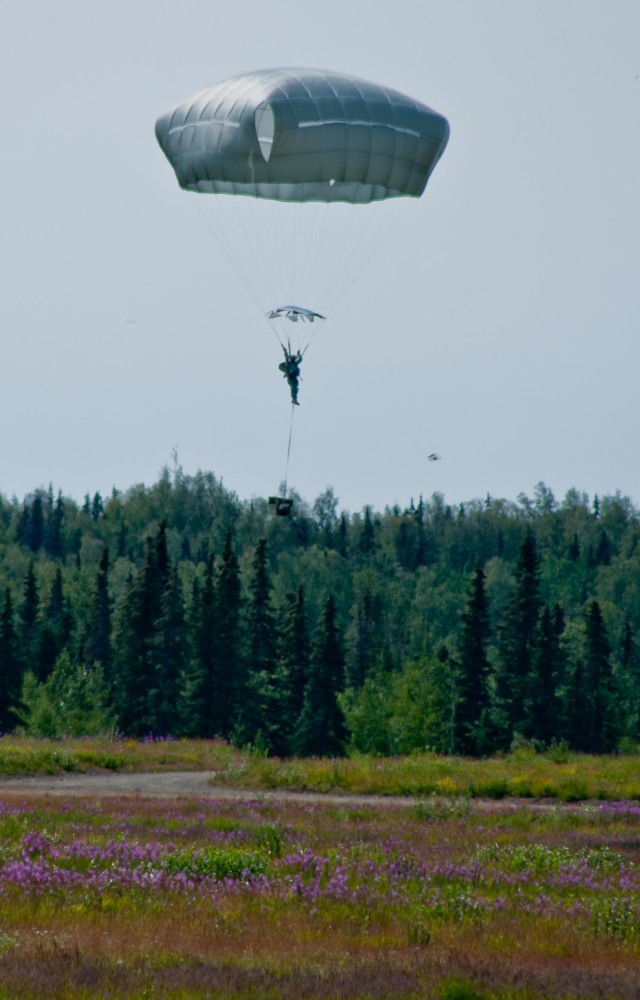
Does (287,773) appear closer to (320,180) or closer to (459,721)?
(320,180)

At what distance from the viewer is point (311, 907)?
51.2 ft

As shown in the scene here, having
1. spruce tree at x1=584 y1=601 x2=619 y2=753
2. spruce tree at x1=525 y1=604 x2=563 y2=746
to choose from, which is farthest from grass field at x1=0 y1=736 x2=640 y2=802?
spruce tree at x1=584 y1=601 x2=619 y2=753

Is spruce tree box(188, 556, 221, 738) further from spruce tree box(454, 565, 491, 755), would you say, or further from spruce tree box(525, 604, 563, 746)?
spruce tree box(525, 604, 563, 746)

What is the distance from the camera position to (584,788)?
29.0 meters

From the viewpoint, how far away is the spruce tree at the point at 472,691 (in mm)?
77844

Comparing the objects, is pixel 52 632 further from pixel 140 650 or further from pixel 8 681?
pixel 140 650

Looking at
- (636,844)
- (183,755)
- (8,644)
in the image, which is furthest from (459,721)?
(636,844)

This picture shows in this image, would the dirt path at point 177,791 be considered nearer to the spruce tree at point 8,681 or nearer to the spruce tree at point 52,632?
the spruce tree at point 8,681

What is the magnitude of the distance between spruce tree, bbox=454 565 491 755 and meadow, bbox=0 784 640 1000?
179ft

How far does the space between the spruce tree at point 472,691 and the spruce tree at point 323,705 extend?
8.75m

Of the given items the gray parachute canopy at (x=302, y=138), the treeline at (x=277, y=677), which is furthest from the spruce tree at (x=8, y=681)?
the gray parachute canopy at (x=302, y=138)

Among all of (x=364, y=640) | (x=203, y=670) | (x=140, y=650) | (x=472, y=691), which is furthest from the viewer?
(x=364, y=640)

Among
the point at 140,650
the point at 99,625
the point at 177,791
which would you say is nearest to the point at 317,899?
the point at 177,791

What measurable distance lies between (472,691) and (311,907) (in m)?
64.9
